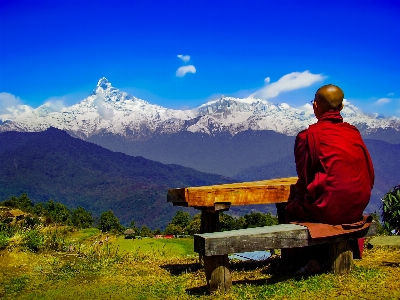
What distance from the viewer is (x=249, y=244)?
20.1 feet

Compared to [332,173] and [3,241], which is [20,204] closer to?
[3,241]

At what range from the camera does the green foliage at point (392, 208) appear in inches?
305

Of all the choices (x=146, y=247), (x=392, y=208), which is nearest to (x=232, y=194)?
(x=392, y=208)

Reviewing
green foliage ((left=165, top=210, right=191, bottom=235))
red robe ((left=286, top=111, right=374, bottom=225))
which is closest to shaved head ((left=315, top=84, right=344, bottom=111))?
red robe ((left=286, top=111, right=374, bottom=225))

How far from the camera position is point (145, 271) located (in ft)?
27.0

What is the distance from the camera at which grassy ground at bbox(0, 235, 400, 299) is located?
6.03 m

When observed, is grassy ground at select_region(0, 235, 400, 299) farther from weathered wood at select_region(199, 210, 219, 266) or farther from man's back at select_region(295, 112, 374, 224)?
man's back at select_region(295, 112, 374, 224)

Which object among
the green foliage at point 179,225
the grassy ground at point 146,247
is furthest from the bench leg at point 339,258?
the green foliage at point 179,225

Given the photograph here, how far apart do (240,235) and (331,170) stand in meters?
1.66

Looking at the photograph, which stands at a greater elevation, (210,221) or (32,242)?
(210,221)

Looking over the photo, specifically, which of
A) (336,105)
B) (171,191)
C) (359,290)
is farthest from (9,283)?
(336,105)

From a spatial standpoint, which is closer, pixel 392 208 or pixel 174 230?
pixel 392 208

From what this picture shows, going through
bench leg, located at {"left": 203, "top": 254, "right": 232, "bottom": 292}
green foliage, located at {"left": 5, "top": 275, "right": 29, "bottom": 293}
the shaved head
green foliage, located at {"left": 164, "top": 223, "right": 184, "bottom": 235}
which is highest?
the shaved head

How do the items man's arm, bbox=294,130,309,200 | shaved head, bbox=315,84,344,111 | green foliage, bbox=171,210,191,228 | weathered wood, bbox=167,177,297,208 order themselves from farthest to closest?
1. green foliage, bbox=171,210,191,228
2. weathered wood, bbox=167,177,297,208
3. shaved head, bbox=315,84,344,111
4. man's arm, bbox=294,130,309,200
